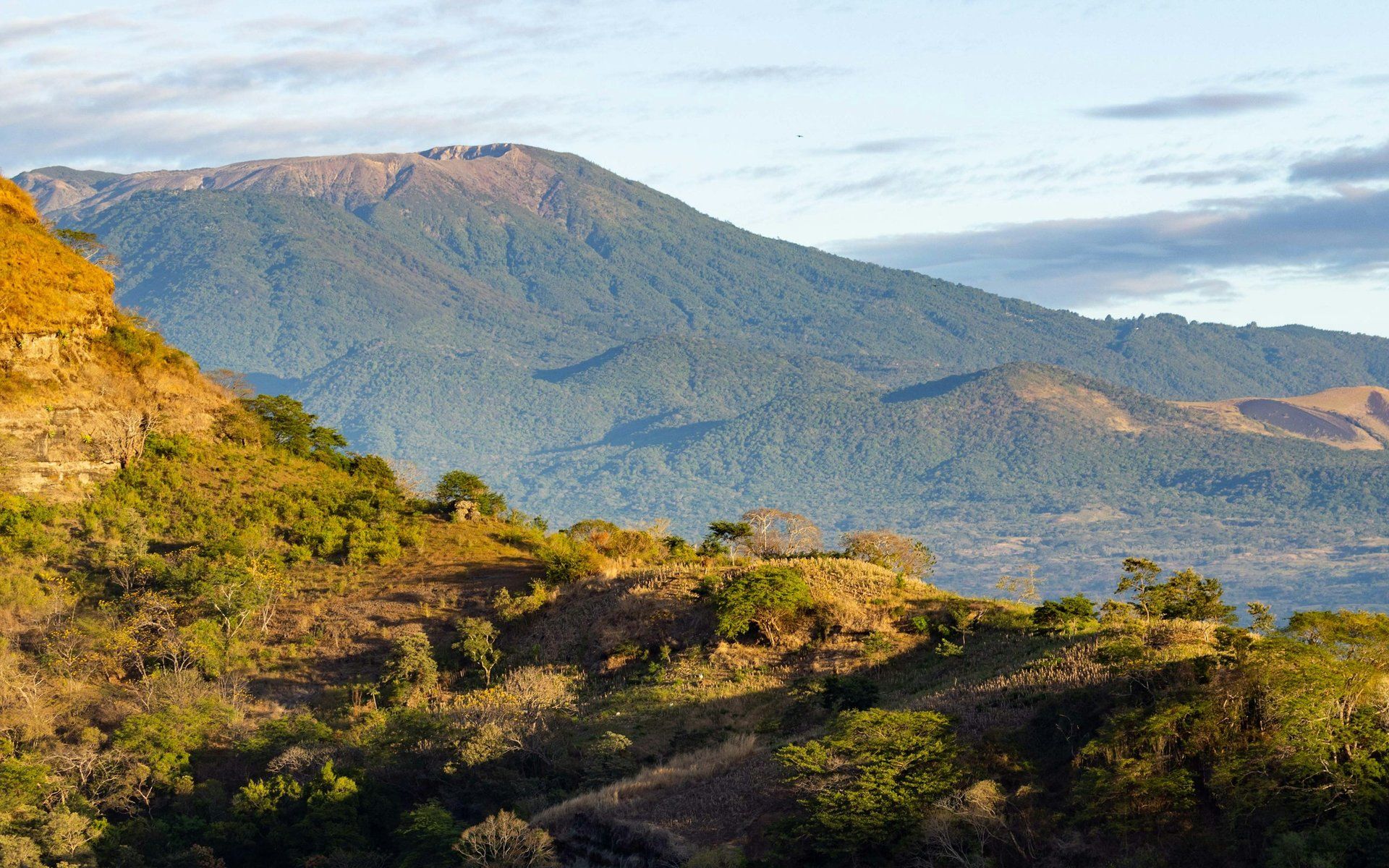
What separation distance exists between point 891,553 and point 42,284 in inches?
1506

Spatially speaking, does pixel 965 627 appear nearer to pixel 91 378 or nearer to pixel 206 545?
pixel 206 545

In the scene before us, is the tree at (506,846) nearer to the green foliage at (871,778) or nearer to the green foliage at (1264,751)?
the green foliage at (871,778)

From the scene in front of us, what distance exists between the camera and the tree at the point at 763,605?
3919cm

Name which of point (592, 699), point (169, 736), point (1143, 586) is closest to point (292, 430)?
point (169, 736)

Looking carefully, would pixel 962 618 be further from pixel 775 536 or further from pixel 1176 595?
pixel 775 536

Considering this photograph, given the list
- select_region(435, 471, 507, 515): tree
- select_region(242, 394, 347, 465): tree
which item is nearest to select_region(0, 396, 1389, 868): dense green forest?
select_region(435, 471, 507, 515): tree

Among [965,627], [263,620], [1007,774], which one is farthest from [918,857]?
[263,620]

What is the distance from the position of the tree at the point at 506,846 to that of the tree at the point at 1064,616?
1432 cm

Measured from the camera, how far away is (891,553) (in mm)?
67625

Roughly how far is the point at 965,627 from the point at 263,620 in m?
22.3

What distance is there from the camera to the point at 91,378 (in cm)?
5200

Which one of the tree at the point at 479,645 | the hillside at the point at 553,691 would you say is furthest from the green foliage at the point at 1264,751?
the tree at the point at 479,645

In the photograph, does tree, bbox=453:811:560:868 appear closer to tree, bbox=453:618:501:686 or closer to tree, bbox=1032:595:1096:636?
tree, bbox=453:618:501:686

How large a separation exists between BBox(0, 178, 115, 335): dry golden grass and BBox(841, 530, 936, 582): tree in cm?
2994
